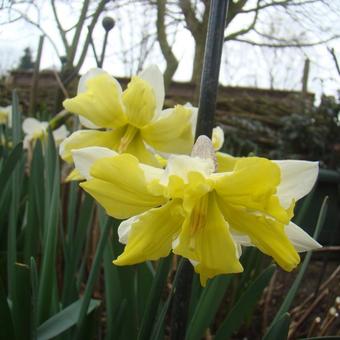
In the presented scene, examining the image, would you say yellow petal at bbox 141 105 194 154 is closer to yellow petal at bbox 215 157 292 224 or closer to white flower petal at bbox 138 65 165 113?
white flower petal at bbox 138 65 165 113

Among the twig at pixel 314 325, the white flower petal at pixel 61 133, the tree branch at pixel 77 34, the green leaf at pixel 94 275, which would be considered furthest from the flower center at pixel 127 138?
the white flower petal at pixel 61 133

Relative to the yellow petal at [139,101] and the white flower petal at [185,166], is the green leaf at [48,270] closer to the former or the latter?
the yellow petal at [139,101]

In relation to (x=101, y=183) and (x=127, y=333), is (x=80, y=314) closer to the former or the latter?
(x=127, y=333)

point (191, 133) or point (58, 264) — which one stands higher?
point (191, 133)

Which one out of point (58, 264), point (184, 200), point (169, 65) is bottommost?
point (58, 264)

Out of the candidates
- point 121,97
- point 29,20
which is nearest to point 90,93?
point 121,97

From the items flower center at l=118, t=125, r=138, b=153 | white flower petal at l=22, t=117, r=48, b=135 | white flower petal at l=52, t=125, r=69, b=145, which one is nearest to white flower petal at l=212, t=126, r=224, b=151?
flower center at l=118, t=125, r=138, b=153
